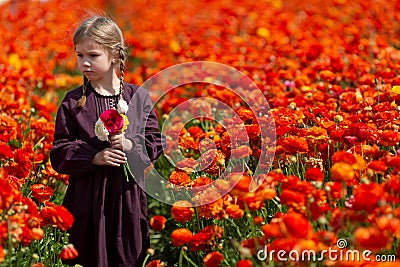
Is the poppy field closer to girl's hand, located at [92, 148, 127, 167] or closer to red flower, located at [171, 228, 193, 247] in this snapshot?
red flower, located at [171, 228, 193, 247]

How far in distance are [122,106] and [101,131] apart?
198mm

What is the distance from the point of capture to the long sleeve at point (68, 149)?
2.86 m

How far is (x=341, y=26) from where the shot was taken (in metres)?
7.33

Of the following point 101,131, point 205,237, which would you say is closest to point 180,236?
point 205,237

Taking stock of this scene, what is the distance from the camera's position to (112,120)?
9.14 ft

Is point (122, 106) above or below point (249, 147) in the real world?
above

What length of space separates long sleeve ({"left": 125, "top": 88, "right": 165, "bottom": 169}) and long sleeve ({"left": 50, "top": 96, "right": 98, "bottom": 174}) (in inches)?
7.2

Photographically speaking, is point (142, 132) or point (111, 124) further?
point (142, 132)

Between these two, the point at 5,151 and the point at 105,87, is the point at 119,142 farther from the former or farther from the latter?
the point at 5,151

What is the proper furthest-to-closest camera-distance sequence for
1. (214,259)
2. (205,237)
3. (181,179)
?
(181,179) → (205,237) → (214,259)

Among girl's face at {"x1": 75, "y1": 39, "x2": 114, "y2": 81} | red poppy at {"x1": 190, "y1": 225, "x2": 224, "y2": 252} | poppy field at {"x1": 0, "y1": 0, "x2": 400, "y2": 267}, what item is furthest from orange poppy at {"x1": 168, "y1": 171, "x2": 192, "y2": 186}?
girl's face at {"x1": 75, "y1": 39, "x2": 114, "y2": 81}

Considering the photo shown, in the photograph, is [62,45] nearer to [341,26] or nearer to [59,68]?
[59,68]

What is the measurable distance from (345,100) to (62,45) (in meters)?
4.62

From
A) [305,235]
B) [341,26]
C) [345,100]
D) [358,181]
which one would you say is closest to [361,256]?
[305,235]
